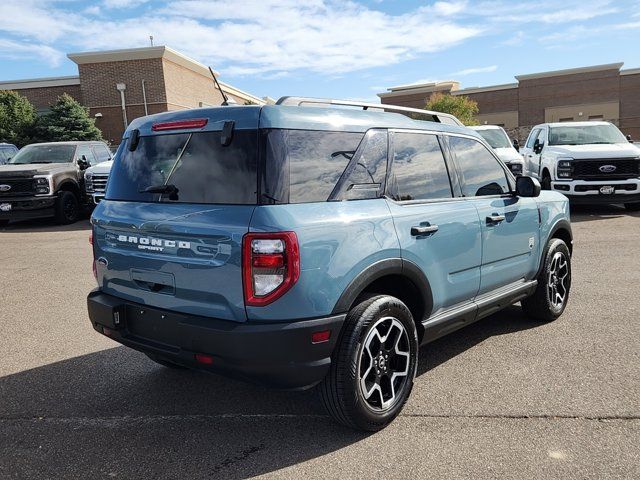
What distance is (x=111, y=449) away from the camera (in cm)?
315

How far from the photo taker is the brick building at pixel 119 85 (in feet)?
105

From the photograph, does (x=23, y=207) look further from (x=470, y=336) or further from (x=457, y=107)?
(x=457, y=107)

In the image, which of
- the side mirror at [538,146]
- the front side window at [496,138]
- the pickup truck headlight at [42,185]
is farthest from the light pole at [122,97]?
the side mirror at [538,146]

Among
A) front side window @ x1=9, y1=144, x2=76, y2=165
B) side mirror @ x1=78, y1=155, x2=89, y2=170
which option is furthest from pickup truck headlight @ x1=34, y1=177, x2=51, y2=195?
front side window @ x1=9, y1=144, x2=76, y2=165

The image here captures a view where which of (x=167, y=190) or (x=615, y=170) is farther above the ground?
(x=167, y=190)

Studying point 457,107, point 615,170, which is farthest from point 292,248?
point 457,107

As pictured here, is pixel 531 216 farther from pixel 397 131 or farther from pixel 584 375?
pixel 397 131

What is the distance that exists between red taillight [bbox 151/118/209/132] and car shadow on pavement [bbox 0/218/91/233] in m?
10.2

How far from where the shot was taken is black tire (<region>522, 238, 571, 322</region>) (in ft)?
16.5

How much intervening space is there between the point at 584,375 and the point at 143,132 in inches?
137

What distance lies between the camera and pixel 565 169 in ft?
39.3

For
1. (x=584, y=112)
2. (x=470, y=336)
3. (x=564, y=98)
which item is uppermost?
(x=564, y=98)

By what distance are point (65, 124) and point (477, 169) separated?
3027cm

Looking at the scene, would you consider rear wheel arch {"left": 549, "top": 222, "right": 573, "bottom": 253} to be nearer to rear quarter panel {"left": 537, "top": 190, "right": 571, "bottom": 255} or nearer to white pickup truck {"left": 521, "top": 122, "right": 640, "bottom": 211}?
rear quarter panel {"left": 537, "top": 190, "right": 571, "bottom": 255}
